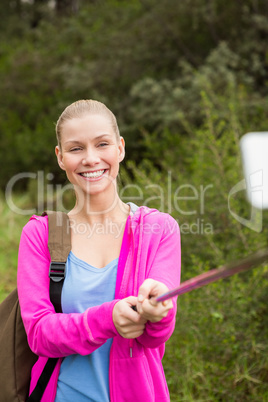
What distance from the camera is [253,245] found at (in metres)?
3.56

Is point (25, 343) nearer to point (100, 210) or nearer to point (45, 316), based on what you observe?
point (45, 316)

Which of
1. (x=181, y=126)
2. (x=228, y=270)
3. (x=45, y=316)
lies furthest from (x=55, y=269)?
(x=181, y=126)

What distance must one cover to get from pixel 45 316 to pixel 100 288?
195 millimetres

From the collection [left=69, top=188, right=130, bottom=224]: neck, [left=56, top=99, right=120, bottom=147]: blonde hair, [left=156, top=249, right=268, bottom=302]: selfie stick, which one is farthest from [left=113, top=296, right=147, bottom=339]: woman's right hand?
[left=56, top=99, right=120, bottom=147]: blonde hair

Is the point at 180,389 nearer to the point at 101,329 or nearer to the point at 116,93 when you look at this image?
the point at 101,329

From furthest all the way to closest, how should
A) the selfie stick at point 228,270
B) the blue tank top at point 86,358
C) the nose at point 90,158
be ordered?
the nose at point 90,158
the blue tank top at point 86,358
the selfie stick at point 228,270

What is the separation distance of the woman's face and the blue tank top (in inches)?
12.8

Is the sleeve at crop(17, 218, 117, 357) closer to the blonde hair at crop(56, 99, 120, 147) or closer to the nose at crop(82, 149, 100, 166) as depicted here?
the nose at crop(82, 149, 100, 166)

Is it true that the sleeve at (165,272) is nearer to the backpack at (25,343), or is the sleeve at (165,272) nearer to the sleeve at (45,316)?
the sleeve at (45,316)

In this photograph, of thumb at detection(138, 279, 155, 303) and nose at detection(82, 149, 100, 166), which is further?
nose at detection(82, 149, 100, 166)

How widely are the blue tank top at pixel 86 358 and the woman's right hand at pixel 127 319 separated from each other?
0.18 m

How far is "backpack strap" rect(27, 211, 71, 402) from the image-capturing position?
1.58 m

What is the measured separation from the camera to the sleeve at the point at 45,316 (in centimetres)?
145

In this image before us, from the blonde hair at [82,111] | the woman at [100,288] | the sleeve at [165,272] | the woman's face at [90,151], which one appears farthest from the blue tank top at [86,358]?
the blonde hair at [82,111]
